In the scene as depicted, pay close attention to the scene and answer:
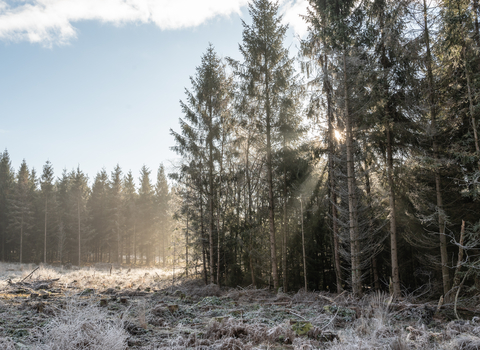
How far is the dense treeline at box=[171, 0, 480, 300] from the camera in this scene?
1087 centimetres

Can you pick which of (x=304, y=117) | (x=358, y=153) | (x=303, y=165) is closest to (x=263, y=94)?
(x=304, y=117)

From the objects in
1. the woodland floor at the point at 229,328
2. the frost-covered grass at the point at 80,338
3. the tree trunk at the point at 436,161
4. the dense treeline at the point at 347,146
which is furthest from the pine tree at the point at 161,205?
the frost-covered grass at the point at 80,338

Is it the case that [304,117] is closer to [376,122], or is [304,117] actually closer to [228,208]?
[376,122]

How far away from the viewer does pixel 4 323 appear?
5691 mm

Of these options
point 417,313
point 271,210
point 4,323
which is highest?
point 271,210

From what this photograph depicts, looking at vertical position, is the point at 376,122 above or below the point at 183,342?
above

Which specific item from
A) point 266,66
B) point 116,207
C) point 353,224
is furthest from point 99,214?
point 353,224

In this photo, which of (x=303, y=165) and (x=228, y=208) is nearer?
(x=303, y=165)

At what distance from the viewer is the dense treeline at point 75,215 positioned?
35.1m

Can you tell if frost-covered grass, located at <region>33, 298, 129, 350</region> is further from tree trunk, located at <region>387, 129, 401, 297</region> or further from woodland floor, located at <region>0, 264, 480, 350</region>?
tree trunk, located at <region>387, 129, 401, 297</region>

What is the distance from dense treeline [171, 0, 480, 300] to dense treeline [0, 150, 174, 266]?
1542 centimetres

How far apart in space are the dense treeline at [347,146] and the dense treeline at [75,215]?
1542 centimetres

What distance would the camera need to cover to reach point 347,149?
11.0m

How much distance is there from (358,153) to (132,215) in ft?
120
